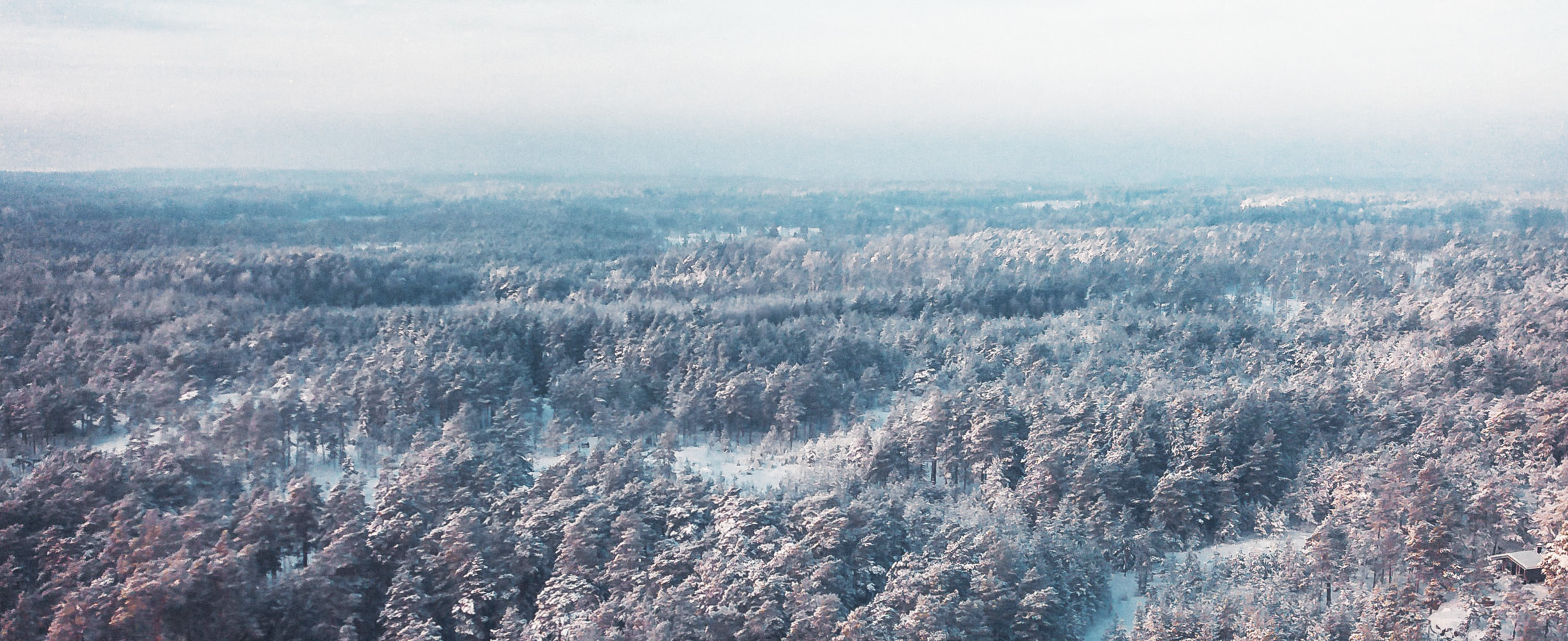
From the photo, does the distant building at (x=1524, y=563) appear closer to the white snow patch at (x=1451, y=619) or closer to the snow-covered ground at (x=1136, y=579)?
the white snow patch at (x=1451, y=619)

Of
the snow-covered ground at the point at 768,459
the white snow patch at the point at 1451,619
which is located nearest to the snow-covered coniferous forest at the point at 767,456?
the white snow patch at the point at 1451,619

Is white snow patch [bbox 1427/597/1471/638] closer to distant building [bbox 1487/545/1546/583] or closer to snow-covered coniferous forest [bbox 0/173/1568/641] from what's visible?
snow-covered coniferous forest [bbox 0/173/1568/641]

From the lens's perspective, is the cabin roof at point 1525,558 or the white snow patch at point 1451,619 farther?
the cabin roof at point 1525,558

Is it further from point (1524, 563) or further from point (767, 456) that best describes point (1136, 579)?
point (767, 456)

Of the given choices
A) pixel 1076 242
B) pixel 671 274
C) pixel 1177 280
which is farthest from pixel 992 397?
pixel 1076 242

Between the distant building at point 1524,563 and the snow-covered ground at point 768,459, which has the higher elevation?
the distant building at point 1524,563

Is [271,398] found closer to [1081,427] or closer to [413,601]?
[413,601]

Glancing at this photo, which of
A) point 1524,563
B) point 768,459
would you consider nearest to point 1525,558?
point 1524,563
